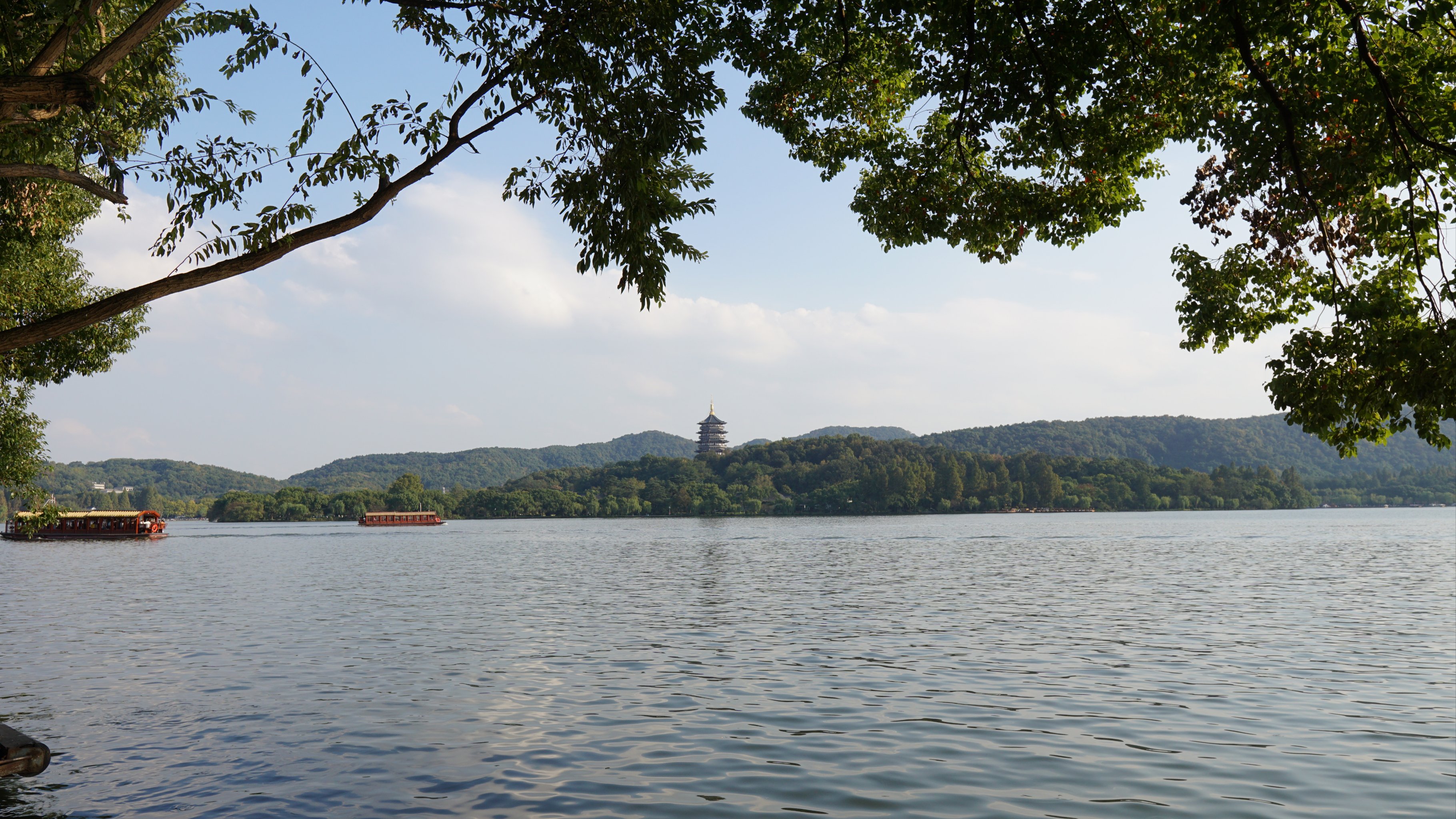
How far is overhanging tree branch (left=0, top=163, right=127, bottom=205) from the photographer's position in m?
10.9

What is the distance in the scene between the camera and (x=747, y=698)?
16.0 m

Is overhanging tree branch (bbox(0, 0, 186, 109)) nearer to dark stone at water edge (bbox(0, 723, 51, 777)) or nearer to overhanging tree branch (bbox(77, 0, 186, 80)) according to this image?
overhanging tree branch (bbox(77, 0, 186, 80))

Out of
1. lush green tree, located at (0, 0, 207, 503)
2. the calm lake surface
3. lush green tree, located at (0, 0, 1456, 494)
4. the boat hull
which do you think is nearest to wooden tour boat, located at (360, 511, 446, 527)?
the boat hull

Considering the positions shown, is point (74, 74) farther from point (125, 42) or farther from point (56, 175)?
point (56, 175)

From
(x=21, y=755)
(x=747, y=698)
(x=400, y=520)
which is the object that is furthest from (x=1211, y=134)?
(x=400, y=520)

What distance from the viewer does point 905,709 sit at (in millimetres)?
14883

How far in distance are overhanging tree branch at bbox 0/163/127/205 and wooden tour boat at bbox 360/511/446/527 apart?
479 feet

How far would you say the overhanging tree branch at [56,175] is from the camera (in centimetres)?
1094

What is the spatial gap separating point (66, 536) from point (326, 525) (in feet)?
235

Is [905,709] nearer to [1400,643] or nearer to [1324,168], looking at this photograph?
[1324,168]

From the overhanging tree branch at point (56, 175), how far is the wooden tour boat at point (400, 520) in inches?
5743

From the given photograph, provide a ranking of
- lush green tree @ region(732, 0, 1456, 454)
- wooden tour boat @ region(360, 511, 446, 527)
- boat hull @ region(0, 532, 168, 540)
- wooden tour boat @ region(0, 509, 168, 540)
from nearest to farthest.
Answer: lush green tree @ region(732, 0, 1456, 454), boat hull @ region(0, 532, 168, 540), wooden tour boat @ region(0, 509, 168, 540), wooden tour boat @ region(360, 511, 446, 527)

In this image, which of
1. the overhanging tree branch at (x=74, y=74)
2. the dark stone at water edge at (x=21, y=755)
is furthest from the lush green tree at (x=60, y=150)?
the dark stone at water edge at (x=21, y=755)

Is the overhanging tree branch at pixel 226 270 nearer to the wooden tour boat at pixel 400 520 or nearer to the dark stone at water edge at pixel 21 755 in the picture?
the dark stone at water edge at pixel 21 755
